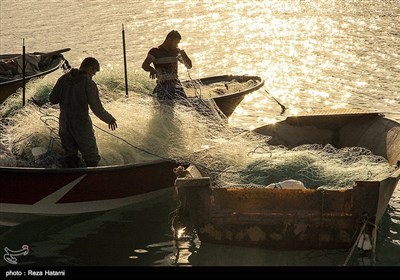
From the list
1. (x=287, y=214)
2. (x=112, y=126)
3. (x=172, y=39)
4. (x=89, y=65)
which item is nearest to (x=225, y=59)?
(x=172, y=39)

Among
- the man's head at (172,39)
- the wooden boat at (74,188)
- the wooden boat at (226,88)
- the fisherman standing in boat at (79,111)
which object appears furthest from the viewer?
the wooden boat at (226,88)

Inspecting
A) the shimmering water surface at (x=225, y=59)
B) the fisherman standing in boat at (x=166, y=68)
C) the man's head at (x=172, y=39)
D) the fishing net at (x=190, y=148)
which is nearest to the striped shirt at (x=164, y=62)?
the fisherman standing in boat at (x=166, y=68)

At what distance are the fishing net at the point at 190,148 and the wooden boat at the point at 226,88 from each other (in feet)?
6.88

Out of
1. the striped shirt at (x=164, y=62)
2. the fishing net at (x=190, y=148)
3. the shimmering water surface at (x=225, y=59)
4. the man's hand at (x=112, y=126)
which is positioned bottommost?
the shimmering water surface at (x=225, y=59)

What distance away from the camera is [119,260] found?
1032 cm

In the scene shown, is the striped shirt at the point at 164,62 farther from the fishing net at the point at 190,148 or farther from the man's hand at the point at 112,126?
the man's hand at the point at 112,126

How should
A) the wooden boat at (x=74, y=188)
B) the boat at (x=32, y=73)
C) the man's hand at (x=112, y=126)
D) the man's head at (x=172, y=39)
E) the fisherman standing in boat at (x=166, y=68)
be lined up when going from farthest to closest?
the boat at (x=32, y=73)
the fisherman standing in boat at (x=166, y=68)
the man's head at (x=172, y=39)
the man's hand at (x=112, y=126)
the wooden boat at (x=74, y=188)

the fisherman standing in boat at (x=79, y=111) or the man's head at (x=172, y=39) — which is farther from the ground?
the man's head at (x=172, y=39)

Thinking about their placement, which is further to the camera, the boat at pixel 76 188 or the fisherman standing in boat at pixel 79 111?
the fisherman standing in boat at pixel 79 111

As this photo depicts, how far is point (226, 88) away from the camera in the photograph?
55.0 ft

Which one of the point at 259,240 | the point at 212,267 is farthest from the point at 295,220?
the point at 212,267

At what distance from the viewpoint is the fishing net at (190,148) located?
11.1 metres

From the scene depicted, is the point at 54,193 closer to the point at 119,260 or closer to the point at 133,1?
the point at 119,260

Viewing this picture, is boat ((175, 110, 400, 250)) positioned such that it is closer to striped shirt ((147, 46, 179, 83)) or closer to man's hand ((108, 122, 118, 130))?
man's hand ((108, 122, 118, 130))
